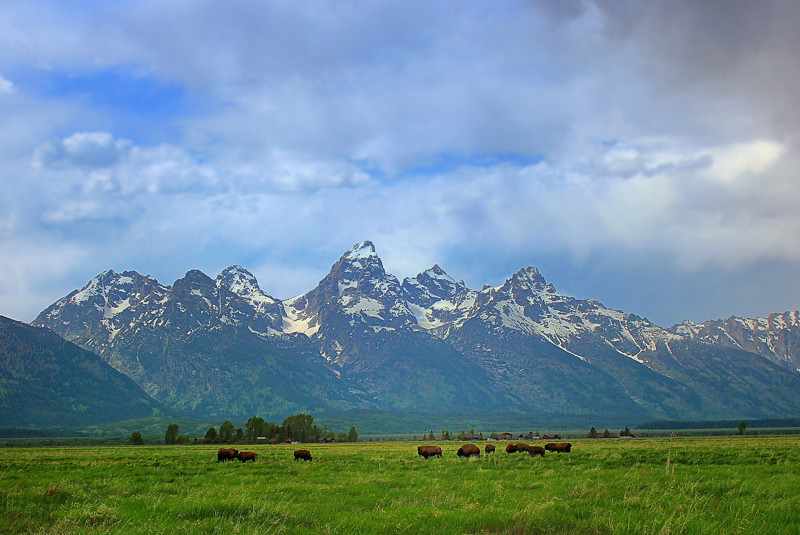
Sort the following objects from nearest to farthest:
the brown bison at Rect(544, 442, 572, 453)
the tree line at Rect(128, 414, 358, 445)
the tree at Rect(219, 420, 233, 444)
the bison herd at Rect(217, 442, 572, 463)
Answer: the bison herd at Rect(217, 442, 572, 463), the brown bison at Rect(544, 442, 572, 453), the tree line at Rect(128, 414, 358, 445), the tree at Rect(219, 420, 233, 444)

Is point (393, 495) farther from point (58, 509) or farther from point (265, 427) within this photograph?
point (265, 427)

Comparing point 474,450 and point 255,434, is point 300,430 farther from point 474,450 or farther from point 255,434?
point 474,450

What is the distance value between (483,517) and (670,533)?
5.00m

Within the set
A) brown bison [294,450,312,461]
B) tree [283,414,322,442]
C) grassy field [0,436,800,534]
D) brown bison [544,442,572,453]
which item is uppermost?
grassy field [0,436,800,534]

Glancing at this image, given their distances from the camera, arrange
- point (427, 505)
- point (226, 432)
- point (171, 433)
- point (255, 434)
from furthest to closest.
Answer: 1. point (255, 434)
2. point (171, 433)
3. point (226, 432)
4. point (427, 505)

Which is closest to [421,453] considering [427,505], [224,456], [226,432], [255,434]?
[224,456]

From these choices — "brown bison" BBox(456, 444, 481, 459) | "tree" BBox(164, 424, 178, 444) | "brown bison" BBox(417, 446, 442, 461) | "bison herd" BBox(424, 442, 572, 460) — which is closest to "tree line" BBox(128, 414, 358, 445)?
"tree" BBox(164, 424, 178, 444)

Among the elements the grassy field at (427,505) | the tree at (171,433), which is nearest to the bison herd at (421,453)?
the grassy field at (427,505)

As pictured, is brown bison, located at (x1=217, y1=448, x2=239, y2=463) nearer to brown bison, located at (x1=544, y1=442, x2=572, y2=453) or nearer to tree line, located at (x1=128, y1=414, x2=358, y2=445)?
brown bison, located at (x1=544, y1=442, x2=572, y2=453)

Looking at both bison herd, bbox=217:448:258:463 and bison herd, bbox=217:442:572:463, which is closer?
bison herd, bbox=217:448:258:463

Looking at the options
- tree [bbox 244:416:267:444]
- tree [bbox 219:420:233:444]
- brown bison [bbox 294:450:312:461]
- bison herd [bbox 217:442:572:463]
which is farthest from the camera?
tree [bbox 244:416:267:444]

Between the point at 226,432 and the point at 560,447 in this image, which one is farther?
the point at 226,432

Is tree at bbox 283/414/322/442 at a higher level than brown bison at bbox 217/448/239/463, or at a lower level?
lower

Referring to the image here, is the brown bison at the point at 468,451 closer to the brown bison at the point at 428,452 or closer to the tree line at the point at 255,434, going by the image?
the brown bison at the point at 428,452
